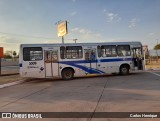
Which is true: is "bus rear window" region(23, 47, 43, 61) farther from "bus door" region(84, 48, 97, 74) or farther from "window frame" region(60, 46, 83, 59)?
"bus door" region(84, 48, 97, 74)

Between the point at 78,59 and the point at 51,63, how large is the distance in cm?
225

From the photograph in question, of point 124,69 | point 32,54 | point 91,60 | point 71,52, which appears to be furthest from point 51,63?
point 124,69

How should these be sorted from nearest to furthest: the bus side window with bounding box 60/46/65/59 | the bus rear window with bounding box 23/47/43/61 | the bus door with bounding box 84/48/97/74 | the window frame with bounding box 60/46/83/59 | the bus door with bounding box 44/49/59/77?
1. the bus rear window with bounding box 23/47/43/61
2. the bus door with bounding box 44/49/59/77
3. the bus side window with bounding box 60/46/65/59
4. the window frame with bounding box 60/46/83/59
5. the bus door with bounding box 84/48/97/74

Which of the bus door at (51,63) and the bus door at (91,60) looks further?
the bus door at (91,60)

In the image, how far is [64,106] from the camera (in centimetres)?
977

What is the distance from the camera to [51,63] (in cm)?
2100

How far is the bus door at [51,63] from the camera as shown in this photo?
68.3 feet

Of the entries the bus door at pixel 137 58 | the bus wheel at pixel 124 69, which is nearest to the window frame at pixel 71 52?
the bus wheel at pixel 124 69

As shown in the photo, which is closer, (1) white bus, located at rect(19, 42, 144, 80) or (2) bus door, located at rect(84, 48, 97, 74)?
(1) white bus, located at rect(19, 42, 144, 80)

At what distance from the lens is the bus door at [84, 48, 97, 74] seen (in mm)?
22219

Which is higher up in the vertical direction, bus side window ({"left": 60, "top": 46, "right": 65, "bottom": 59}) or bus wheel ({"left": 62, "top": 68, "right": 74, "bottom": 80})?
bus side window ({"left": 60, "top": 46, "right": 65, "bottom": 59})

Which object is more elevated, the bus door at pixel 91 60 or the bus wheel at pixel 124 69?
the bus door at pixel 91 60

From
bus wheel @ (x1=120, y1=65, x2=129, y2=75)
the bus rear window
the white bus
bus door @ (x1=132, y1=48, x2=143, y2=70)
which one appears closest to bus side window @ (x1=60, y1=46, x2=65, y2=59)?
the white bus

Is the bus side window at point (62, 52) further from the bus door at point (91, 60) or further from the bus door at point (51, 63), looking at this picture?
the bus door at point (91, 60)
